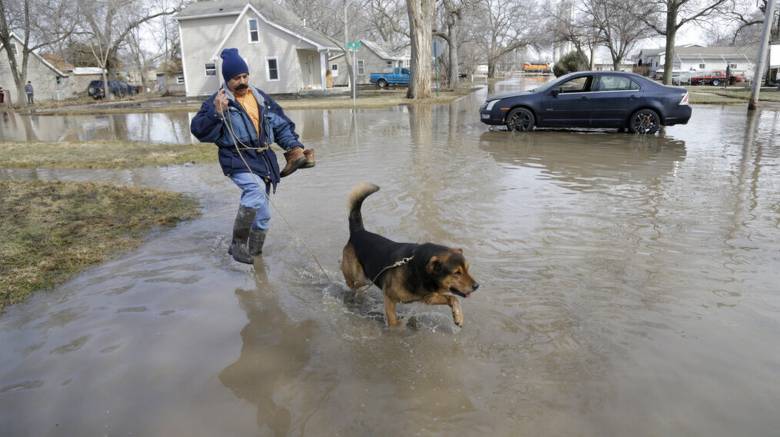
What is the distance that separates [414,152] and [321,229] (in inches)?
225

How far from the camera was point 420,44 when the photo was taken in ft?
93.4

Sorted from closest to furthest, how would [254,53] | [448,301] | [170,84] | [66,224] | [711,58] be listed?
[448,301] → [66,224] → [254,53] → [170,84] → [711,58]

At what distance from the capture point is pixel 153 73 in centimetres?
8012

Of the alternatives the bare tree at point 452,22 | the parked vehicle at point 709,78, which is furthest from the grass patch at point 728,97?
the parked vehicle at point 709,78

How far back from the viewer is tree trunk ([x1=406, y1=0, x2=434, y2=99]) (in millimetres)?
27683

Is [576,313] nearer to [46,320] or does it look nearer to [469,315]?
[469,315]

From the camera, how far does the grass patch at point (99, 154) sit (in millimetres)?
10750

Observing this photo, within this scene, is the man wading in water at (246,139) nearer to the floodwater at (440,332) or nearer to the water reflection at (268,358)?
the floodwater at (440,332)

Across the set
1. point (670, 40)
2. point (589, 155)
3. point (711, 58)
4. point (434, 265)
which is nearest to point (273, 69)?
point (670, 40)

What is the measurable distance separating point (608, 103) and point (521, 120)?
2.29 meters

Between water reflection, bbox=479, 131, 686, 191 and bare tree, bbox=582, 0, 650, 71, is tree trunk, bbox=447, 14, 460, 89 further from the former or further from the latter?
water reflection, bbox=479, 131, 686, 191

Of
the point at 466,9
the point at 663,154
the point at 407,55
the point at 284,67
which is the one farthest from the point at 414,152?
the point at 407,55

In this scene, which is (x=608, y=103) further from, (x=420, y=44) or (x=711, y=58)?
(x=711, y=58)

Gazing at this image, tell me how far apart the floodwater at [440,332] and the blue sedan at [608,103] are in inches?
253
